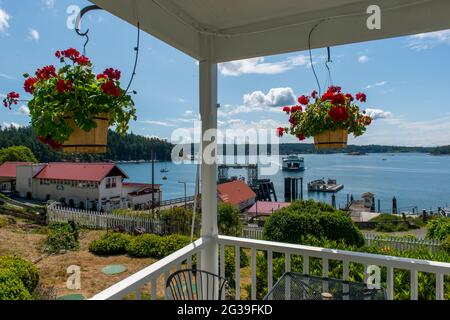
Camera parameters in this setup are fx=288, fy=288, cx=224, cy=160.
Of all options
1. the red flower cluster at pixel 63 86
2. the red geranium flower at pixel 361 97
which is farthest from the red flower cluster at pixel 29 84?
the red geranium flower at pixel 361 97

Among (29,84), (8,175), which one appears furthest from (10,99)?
(8,175)

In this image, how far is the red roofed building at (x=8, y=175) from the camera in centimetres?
144

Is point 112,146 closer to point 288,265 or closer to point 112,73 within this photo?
point 112,73

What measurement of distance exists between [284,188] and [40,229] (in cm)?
227

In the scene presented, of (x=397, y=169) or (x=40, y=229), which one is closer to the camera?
(x=40, y=229)

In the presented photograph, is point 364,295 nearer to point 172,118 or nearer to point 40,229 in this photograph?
point 40,229

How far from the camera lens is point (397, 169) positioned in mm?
3006

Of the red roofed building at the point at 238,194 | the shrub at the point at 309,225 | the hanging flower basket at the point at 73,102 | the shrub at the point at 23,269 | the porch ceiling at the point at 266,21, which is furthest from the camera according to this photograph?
the shrub at the point at 309,225

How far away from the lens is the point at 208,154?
237 cm

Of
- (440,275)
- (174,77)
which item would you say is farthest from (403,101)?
(174,77)

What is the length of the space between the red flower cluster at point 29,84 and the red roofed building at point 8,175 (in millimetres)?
429

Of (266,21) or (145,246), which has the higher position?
(266,21)

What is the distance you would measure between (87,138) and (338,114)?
144 centimetres

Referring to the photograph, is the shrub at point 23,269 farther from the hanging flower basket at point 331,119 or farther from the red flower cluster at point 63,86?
the hanging flower basket at point 331,119
